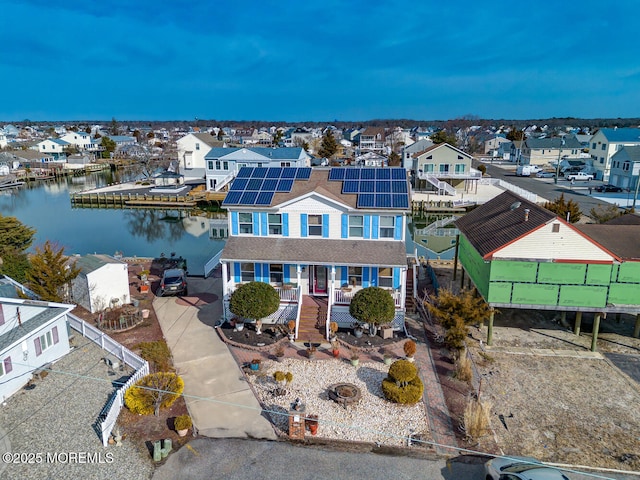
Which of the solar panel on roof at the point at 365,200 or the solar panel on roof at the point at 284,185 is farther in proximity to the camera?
the solar panel on roof at the point at 284,185

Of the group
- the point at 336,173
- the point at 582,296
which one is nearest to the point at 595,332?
the point at 582,296

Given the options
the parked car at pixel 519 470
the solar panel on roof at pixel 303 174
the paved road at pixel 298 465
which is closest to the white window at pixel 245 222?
the solar panel on roof at pixel 303 174

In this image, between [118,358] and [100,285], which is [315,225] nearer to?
[118,358]

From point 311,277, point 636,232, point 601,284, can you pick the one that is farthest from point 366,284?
point 636,232

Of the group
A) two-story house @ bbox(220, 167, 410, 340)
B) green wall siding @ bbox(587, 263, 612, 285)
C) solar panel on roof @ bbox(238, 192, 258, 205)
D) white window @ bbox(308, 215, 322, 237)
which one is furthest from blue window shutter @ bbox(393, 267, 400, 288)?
green wall siding @ bbox(587, 263, 612, 285)

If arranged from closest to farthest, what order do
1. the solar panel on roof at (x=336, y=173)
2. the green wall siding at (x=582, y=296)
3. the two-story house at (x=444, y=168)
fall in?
the green wall siding at (x=582, y=296)
the solar panel on roof at (x=336, y=173)
the two-story house at (x=444, y=168)

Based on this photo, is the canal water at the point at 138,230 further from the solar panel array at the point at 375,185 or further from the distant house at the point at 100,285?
the solar panel array at the point at 375,185
